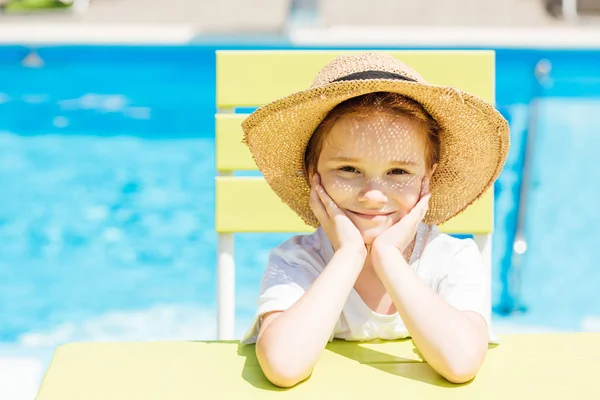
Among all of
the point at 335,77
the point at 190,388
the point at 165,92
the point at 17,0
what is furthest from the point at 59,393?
the point at 17,0

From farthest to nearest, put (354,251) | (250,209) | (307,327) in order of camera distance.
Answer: (250,209)
(354,251)
(307,327)

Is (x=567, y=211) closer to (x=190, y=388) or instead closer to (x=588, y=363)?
(x=588, y=363)

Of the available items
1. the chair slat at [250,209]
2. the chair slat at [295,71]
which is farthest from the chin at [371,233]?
the chair slat at [295,71]

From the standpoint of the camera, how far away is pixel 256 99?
2393 mm

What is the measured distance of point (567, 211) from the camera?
16.2 feet

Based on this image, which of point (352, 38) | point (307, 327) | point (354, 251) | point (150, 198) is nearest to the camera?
point (307, 327)

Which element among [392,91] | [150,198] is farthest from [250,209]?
[150,198]

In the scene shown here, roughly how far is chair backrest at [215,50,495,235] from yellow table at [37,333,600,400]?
80 centimetres

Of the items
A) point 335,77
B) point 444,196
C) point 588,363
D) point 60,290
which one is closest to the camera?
point 588,363

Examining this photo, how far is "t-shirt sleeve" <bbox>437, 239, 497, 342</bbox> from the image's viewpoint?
1.65 metres

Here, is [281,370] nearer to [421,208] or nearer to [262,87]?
[421,208]

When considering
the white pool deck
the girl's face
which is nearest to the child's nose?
the girl's face

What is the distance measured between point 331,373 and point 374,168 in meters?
0.44

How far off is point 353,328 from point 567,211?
362 cm
